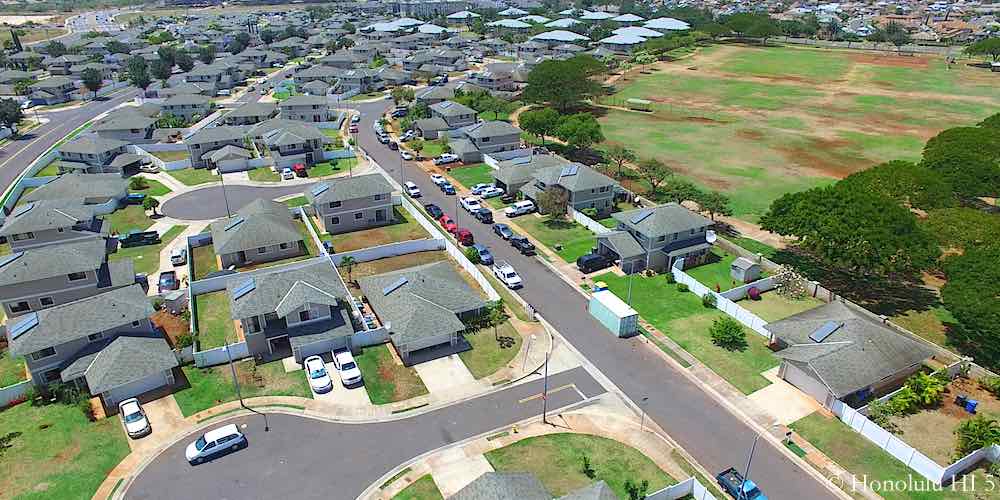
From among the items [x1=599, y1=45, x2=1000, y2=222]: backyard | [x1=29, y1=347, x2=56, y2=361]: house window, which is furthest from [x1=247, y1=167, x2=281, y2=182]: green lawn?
[x1=599, y1=45, x2=1000, y2=222]: backyard

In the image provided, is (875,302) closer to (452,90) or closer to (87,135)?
(452,90)

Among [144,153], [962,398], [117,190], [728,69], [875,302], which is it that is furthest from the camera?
[728,69]

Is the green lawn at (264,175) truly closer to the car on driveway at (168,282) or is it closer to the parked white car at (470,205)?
the parked white car at (470,205)

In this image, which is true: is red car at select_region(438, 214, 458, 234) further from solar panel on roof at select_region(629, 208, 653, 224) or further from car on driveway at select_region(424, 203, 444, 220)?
solar panel on roof at select_region(629, 208, 653, 224)

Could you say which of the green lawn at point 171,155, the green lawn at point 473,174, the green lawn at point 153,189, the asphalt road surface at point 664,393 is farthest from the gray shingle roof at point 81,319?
the green lawn at point 171,155

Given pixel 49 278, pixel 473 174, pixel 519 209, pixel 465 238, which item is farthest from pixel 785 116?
pixel 49 278

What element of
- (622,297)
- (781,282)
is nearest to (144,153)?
(622,297)
